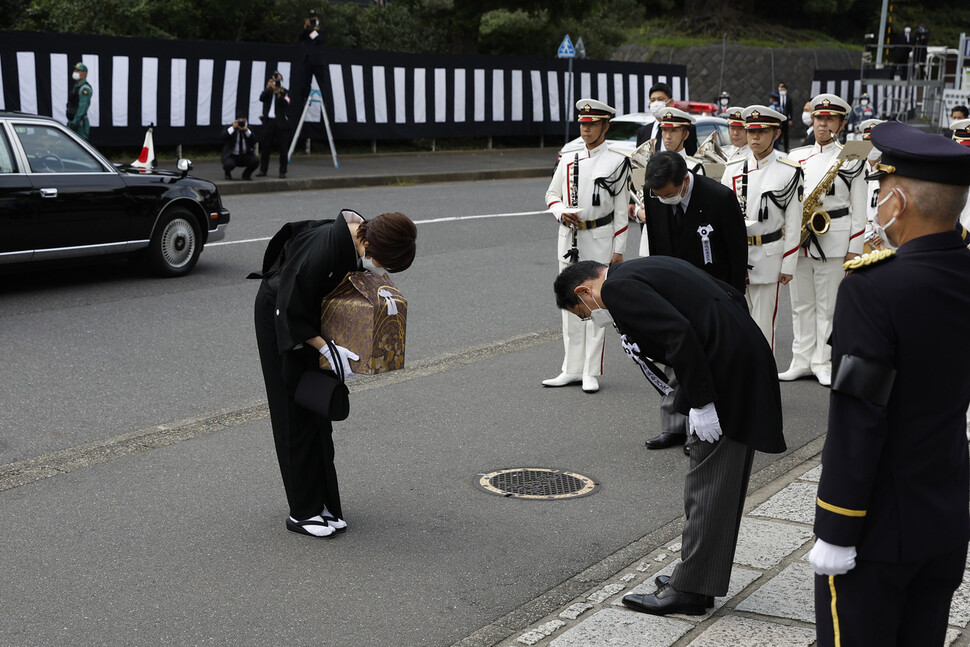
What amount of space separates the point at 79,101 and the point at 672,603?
54.6 feet

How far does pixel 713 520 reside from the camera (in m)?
4.59

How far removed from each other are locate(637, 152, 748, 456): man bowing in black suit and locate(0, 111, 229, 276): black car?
6.23 meters

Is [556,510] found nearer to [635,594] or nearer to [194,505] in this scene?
[635,594]

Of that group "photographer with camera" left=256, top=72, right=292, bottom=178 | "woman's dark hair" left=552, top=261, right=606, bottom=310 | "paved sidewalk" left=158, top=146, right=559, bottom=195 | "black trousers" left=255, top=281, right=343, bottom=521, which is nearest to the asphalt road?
"black trousers" left=255, top=281, right=343, bottom=521

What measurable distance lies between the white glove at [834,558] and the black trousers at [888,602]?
0.14 feet

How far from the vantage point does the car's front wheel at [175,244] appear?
1179 cm

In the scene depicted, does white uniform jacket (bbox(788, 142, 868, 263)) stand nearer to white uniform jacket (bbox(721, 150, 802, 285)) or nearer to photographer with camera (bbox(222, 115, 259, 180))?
white uniform jacket (bbox(721, 150, 802, 285))

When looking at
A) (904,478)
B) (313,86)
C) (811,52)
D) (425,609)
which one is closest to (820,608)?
(904,478)

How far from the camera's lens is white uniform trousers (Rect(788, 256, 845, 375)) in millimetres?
8820

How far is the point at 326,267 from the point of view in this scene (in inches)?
196

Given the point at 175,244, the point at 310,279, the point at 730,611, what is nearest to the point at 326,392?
the point at 310,279

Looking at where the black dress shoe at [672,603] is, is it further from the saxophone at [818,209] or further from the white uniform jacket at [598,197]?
the saxophone at [818,209]

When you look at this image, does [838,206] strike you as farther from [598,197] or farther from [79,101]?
[79,101]

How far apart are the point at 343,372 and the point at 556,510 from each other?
1.53m
